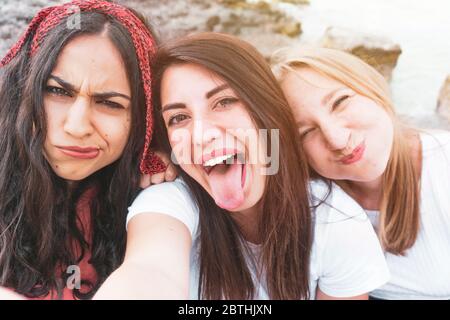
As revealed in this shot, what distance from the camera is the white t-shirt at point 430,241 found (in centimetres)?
123

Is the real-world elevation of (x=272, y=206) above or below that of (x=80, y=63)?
below

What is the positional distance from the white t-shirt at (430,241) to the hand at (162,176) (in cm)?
56

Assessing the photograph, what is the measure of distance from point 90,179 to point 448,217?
0.98m

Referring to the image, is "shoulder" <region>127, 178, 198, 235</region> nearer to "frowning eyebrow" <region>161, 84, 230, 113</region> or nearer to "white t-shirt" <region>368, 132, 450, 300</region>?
"frowning eyebrow" <region>161, 84, 230, 113</region>

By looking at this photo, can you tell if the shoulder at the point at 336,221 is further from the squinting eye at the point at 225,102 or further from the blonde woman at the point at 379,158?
the squinting eye at the point at 225,102

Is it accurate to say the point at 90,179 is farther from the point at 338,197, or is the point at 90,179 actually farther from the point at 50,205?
the point at 338,197

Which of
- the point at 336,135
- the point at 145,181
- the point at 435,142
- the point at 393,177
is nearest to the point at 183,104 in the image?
the point at 145,181

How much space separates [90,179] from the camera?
50.8 inches

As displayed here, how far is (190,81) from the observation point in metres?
1.05

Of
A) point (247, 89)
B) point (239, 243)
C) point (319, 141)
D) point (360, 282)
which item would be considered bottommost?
point (360, 282)

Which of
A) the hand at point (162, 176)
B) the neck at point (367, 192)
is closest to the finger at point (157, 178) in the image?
the hand at point (162, 176)

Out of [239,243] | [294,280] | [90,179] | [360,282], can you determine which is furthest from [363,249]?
[90,179]

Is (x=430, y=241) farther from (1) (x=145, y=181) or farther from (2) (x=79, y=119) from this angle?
(2) (x=79, y=119)

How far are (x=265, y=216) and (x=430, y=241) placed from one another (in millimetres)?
469
